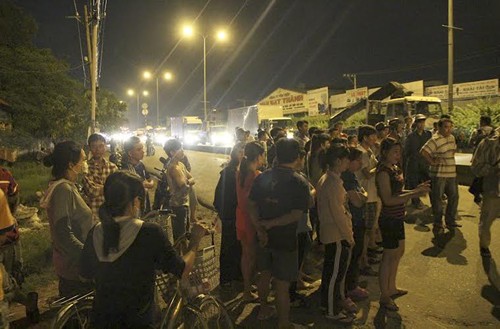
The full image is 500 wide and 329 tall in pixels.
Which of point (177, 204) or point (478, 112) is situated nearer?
point (177, 204)

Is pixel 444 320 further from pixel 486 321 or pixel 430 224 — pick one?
pixel 430 224

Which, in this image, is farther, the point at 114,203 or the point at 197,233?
the point at 197,233

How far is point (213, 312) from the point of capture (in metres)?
3.31

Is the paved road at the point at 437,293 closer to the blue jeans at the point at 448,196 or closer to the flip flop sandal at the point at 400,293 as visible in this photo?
the flip flop sandal at the point at 400,293

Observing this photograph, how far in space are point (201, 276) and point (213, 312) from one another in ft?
1.17

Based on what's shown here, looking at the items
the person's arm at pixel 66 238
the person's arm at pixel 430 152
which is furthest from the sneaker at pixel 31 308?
the person's arm at pixel 430 152

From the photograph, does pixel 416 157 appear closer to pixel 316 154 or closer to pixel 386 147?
pixel 316 154

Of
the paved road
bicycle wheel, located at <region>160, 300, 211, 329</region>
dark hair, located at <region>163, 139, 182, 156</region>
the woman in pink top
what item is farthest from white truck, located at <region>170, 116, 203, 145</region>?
bicycle wheel, located at <region>160, 300, 211, 329</region>

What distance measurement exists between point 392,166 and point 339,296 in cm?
145

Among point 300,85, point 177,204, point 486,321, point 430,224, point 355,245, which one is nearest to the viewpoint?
point 486,321

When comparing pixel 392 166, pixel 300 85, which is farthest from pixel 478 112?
pixel 300 85

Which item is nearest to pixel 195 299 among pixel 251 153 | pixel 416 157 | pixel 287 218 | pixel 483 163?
pixel 287 218

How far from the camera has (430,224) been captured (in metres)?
8.08

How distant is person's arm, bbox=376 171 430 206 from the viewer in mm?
4398
